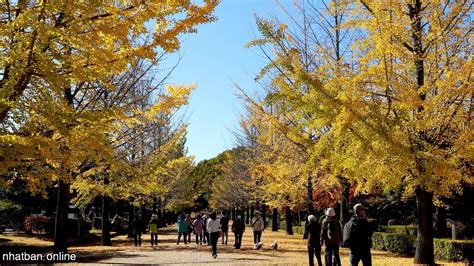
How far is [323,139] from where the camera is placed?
895cm

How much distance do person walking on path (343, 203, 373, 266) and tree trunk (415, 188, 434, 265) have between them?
402cm

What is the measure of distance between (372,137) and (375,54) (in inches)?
82.4

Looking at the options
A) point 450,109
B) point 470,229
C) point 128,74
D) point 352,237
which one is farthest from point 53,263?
point 470,229

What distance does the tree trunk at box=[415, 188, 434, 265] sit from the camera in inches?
476

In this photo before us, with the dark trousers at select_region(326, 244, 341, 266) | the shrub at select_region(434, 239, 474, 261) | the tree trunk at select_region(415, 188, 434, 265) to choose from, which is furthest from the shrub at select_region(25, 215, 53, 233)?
the tree trunk at select_region(415, 188, 434, 265)

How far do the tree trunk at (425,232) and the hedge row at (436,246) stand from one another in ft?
3.28

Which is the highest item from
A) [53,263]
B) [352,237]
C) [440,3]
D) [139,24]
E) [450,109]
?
[440,3]

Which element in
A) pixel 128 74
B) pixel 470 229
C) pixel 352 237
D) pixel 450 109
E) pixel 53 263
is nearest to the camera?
pixel 352 237

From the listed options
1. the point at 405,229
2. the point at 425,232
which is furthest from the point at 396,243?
the point at 425,232

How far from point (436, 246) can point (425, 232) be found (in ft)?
14.9

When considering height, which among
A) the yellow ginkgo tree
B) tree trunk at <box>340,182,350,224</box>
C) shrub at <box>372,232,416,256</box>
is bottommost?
shrub at <box>372,232,416,256</box>

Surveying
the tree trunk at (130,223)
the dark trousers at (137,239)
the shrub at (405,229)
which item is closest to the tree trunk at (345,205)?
the shrub at (405,229)

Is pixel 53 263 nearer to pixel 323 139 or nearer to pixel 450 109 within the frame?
pixel 323 139

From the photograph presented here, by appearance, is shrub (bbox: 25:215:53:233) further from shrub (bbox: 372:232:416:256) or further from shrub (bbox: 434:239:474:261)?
shrub (bbox: 434:239:474:261)
